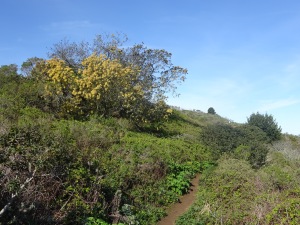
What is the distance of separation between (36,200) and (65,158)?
6.17 ft

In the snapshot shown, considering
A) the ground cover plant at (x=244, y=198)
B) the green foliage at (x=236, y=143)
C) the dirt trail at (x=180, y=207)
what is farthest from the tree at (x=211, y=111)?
the dirt trail at (x=180, y=207)

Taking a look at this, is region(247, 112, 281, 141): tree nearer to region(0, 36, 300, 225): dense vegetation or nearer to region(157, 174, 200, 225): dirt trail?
region(0, 36, 300, 225): dense vegetation

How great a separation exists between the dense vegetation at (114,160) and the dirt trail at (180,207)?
0.23 m

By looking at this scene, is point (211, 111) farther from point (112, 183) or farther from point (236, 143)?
point (112, 183)

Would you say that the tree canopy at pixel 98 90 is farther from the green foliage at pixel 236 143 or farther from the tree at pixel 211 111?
the tree at pixel 211 111

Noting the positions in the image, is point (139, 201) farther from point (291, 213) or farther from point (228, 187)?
point (291, 213)

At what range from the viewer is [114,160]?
37.2ft

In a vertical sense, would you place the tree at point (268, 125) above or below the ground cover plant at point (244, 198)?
above

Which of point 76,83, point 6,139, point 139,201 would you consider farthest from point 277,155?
point 6,139

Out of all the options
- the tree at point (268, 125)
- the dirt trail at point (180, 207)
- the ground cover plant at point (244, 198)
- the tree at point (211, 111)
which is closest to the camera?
the ground cover plant at point (244, 198)

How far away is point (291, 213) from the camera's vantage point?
790cm

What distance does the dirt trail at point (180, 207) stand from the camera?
10102 millimetres

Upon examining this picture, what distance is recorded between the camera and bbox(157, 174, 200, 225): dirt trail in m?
10.1

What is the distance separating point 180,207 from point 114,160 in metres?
2.64
